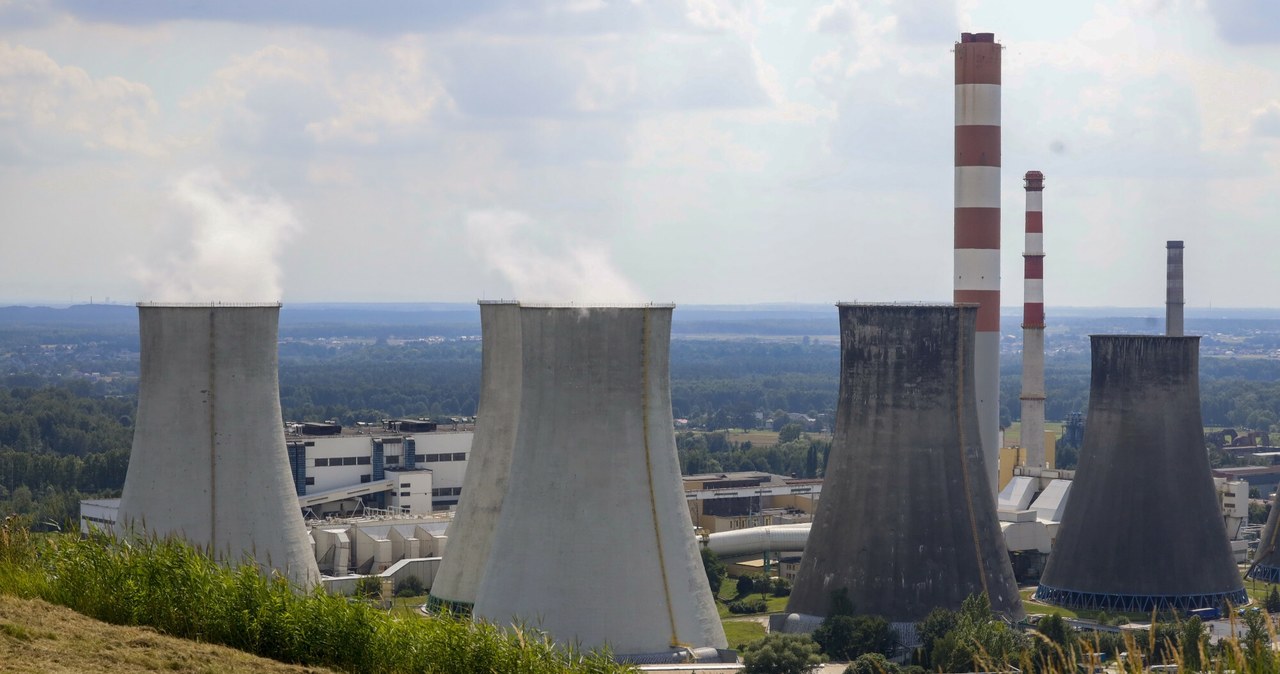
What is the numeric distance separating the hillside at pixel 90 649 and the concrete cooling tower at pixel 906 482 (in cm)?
1740

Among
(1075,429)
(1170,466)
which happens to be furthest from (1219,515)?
(1075,429)

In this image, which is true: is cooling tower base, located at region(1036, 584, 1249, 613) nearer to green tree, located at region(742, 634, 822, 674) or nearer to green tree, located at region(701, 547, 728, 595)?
green tree, located at region(701, 547, 728, 595)

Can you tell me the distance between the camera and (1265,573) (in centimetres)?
3750

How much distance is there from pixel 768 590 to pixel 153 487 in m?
14.1

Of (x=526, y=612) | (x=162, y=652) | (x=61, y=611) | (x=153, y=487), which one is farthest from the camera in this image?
(x=153, y=487)

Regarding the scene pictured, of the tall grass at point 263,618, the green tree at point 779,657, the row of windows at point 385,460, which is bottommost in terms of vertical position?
the green tree at point 779,657

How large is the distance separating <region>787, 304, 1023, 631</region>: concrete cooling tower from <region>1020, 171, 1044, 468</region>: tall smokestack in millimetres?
16628

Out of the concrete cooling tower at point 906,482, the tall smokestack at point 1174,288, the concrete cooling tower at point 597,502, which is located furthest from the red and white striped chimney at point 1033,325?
the concrete cooling tower at point 597,502

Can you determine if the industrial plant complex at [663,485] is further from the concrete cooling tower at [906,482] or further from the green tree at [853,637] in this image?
the green tree at [853,637]

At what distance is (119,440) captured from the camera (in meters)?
71.2

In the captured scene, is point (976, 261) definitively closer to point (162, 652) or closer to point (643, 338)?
point (643, 338)

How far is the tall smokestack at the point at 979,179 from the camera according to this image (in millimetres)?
35031

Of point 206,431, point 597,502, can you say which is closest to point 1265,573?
point 597,502

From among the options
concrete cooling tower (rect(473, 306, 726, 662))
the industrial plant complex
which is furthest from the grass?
concrete cooling tower (rect(473, 306, 726, 662))
